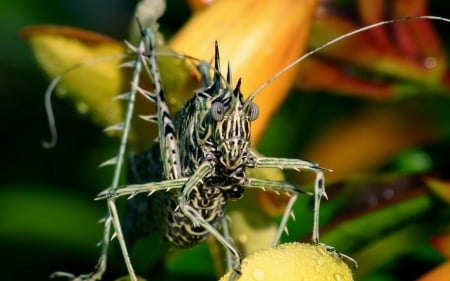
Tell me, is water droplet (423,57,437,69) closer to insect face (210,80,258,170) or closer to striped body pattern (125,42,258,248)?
striped body pattern (125,42,258,248)

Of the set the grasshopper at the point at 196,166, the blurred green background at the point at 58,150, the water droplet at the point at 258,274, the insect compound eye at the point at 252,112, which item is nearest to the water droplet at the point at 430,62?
the blurred green background at the point at 58,150

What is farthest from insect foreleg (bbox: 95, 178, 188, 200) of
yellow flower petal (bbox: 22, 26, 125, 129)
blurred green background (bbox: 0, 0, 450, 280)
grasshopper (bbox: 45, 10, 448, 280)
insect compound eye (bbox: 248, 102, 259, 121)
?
blurred green background (bbox: 0, 0, 450, 280)

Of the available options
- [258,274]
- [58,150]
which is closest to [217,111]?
[258,274]

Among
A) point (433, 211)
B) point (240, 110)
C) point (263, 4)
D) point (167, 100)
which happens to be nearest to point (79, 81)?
point (167, 100)

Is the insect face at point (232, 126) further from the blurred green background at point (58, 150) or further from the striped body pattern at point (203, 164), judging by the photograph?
the blurred green background at point (58, 150)

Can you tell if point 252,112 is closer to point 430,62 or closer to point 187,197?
point 187,197
